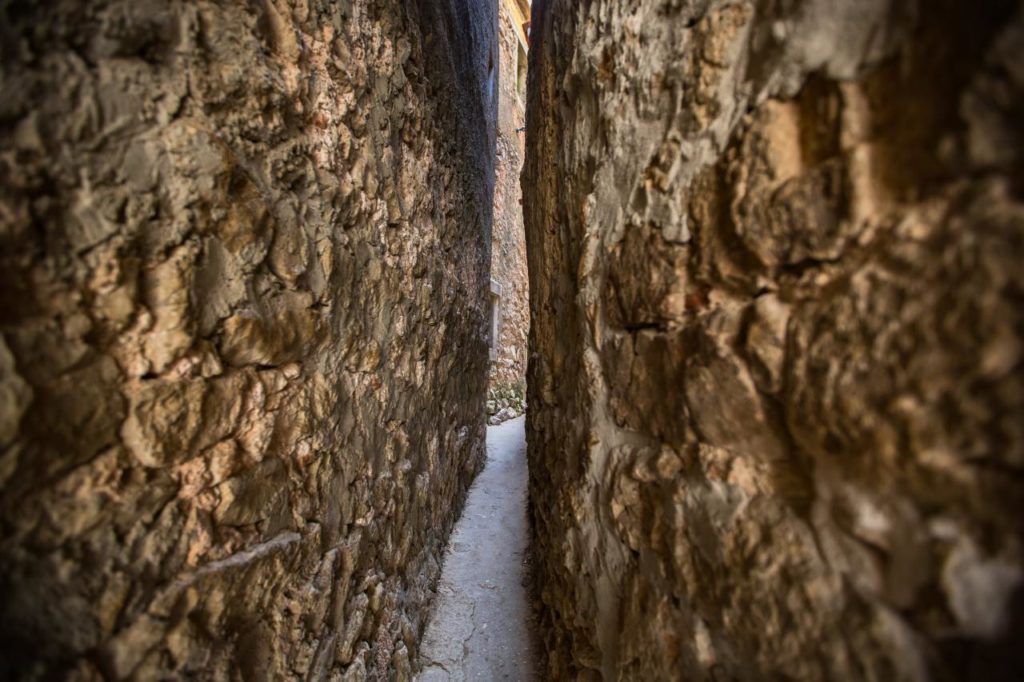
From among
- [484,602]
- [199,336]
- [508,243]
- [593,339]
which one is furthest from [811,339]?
[508,243]

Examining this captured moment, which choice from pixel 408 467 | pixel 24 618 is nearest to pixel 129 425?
pixel 24 618

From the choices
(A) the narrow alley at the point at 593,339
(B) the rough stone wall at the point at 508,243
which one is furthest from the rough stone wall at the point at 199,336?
(B) the rough stone wall at the point at 508,243

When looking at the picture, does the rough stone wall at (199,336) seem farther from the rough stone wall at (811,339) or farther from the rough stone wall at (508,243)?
the rough stone wall at (508,243)

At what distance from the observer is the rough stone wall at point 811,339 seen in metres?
0.53

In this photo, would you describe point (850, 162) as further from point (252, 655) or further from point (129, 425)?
point (252, 655)

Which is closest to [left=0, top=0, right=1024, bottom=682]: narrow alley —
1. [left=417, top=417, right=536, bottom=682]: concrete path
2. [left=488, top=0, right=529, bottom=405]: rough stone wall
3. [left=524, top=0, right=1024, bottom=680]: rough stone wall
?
[left=524, top=0, right=1024, bottom=680]: rough stone wall

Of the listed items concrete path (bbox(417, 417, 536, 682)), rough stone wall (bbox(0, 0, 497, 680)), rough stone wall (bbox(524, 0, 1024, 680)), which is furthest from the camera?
concrete path (bbox(417, 417, 536, 682))

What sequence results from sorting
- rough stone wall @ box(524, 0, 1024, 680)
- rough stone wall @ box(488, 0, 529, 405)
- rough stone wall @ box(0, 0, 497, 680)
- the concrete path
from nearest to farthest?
1. rough stone wall @ box(524, 0, 1024, 680)
2. rough stone wall @ box(0, 0, 497, 680)
3. the concrete path
4. rough stone wall @ box(488, 0, 529, 405)

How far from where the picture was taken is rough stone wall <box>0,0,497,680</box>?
36.5 inches

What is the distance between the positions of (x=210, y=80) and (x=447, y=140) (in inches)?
91.8

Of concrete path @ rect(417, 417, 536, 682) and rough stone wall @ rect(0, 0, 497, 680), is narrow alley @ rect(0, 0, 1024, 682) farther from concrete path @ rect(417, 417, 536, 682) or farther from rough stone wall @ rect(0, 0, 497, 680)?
concrete path @ rect(417, 417, 536, 682)

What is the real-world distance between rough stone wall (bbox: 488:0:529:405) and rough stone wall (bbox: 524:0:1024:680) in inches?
286

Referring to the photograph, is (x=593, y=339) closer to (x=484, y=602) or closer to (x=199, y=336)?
(x=199, y=336)

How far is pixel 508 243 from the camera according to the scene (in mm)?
10094
